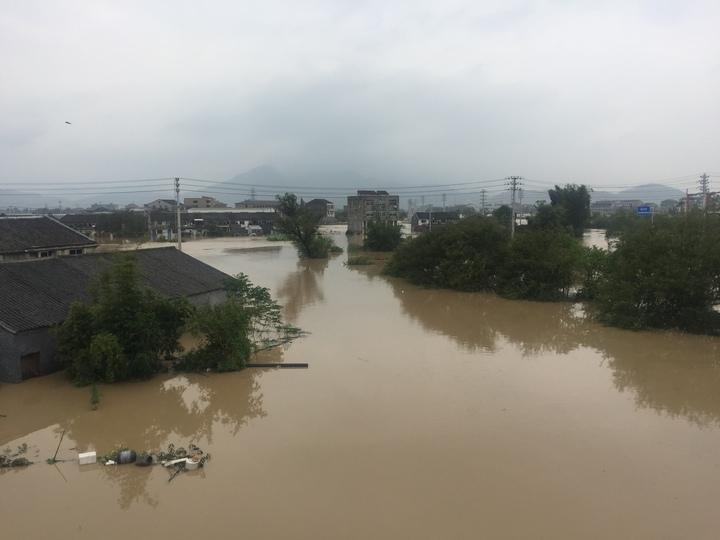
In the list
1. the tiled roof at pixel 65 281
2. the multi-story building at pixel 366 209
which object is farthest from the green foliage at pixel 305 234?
the multi-story building at pixel 366 209

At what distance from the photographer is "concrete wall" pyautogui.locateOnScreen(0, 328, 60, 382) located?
11.6 metres

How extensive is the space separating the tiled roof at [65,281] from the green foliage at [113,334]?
91 centimetres

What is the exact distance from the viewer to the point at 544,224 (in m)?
51.0

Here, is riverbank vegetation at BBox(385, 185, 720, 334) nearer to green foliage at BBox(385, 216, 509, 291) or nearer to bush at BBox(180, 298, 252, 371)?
green foliage at BBox(385, 216, 509, 291)

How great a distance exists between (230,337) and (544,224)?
4378cm

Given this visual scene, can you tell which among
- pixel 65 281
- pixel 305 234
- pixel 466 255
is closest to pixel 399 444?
pixel 65 281

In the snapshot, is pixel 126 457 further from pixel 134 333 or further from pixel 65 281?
pixel 65 281

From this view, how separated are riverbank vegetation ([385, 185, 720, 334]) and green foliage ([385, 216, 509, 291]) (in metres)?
0.05

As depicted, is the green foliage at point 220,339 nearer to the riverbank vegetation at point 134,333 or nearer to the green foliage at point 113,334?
the riverbank vegetation at point 134,333

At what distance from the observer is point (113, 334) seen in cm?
1169

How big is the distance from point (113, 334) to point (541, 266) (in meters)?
17.3

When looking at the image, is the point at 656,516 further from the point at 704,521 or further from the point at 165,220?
the point at 165,220

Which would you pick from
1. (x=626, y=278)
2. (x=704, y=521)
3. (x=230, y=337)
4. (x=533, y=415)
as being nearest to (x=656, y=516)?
(x=704, y=521)

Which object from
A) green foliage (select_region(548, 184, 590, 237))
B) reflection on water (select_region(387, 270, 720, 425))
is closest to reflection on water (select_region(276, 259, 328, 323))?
reflection on water (select_region(387, 270, 720, 425))
